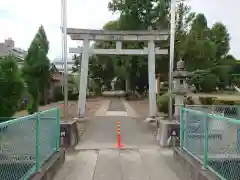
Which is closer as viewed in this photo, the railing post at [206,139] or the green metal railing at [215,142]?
the green metal railing at [215,142]

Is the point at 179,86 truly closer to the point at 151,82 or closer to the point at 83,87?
Answer: the point at 151,82

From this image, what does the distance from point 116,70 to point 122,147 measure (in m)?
35.2

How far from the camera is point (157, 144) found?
1222cm

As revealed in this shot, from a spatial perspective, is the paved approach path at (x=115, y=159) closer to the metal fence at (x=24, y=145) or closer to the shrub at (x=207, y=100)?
the metal fence at (x=24, y=145)

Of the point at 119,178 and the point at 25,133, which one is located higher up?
the point at 25,133

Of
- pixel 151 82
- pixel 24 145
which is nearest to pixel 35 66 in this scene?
pixel 151 82

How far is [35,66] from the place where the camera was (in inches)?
790

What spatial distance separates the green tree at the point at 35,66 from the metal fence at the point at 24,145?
41.9 ft

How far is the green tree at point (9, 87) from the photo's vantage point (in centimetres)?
955

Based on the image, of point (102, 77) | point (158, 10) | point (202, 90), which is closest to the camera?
point (158, 10)

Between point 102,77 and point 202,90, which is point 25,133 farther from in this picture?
point 102,77

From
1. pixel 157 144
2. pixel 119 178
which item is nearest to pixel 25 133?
pixel 119 178

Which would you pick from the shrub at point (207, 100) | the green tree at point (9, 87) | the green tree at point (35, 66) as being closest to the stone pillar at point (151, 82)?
the shrub at point (207, 100)

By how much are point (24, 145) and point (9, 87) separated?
4901mm
